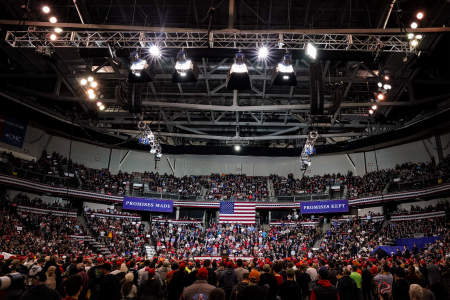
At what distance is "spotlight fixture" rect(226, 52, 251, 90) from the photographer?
47.5ft

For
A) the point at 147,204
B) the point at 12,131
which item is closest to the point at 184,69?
the point at 147,204

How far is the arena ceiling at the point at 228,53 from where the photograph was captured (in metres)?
14.2

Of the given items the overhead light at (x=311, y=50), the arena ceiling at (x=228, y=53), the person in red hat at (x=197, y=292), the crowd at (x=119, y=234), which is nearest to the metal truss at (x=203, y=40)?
the arena ceiling at (x=228, y=53)

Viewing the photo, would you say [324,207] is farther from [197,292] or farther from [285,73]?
[197,292]

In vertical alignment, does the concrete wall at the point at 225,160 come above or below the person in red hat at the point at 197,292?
above

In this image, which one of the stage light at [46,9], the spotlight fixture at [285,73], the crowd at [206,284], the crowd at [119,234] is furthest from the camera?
the crowd at [119,234]

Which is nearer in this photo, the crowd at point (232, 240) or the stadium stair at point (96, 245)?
the stadium stair at point (96, 245)

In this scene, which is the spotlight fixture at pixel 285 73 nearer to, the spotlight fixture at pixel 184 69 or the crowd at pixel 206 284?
the spotlight fixture at pixel 184 69

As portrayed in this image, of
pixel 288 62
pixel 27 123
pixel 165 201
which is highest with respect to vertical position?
pixel 27 123

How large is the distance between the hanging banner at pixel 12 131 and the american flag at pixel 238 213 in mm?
18876

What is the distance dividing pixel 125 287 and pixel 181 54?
11.2 m

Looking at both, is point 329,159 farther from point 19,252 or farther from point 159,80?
point 19,252

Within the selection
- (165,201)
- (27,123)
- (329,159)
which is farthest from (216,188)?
(27,123)

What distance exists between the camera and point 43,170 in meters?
28.4
